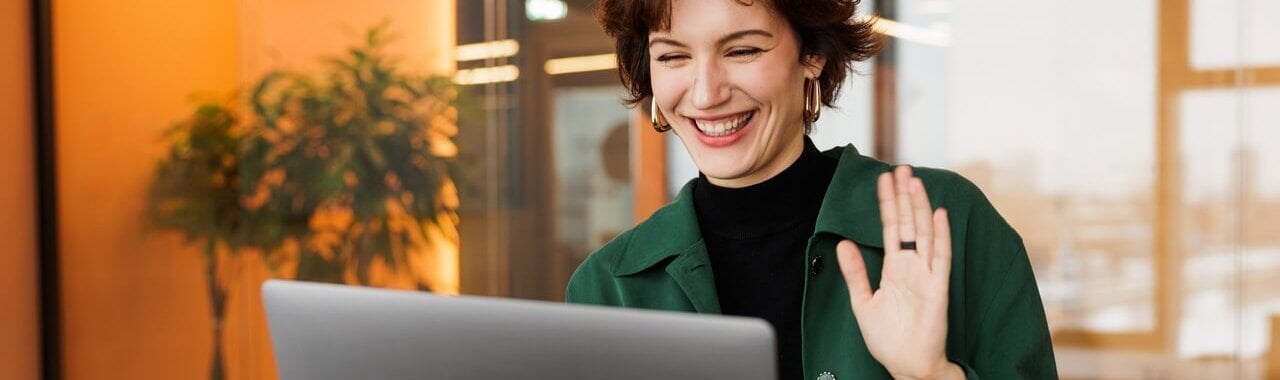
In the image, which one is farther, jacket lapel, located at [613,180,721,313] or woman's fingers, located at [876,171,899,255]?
jacket lapel, located at [613,180,721,313]

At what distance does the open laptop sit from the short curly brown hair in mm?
585

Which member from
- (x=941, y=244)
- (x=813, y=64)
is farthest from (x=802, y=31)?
(x=941, y=244)

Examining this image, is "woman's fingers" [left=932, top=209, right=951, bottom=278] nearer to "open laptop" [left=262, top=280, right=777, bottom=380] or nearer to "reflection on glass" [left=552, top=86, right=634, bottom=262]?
"open laptop" [left=262, top=280, right=777, bottom=380]

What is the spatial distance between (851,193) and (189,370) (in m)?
3.54

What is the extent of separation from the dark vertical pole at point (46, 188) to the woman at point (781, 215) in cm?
320

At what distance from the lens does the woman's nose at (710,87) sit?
55.4 inches

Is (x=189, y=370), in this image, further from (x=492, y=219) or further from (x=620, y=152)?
(x=620, y=152)

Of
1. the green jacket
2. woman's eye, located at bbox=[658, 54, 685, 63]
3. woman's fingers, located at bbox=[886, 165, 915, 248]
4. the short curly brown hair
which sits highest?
the short curly brown hair

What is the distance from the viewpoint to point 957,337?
1.34m

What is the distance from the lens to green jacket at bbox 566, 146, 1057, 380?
1.31 m

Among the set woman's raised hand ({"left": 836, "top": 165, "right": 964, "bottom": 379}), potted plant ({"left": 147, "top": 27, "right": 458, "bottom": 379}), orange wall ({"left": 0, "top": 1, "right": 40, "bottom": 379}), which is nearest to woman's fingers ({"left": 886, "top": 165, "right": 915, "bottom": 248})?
woman's raised hand ({"left": 836, "top": 165, "right": 964, "bottom": 379})

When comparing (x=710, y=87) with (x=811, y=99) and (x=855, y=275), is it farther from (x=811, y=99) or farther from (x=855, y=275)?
(x=855, y=275)

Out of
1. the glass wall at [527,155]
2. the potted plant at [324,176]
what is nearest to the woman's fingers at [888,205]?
the glass wall at [527,155]

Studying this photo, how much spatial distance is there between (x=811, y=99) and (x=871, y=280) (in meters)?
0.24
